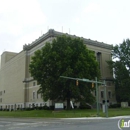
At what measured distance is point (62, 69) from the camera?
5081 cm

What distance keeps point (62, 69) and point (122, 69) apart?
29.6m

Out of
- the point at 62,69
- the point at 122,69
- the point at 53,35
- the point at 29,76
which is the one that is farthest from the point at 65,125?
the point at 29,76

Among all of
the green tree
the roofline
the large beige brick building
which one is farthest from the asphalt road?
the roofline

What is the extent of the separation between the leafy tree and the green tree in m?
22.7

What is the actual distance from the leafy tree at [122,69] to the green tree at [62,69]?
22726 mm

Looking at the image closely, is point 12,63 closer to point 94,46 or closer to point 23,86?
point 23,86

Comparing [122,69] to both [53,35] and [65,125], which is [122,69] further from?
[65,125]

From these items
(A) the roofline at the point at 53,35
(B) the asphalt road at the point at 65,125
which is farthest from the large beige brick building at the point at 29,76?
(B) the asphalt road at the point at 65,125

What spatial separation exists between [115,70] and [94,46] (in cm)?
1090

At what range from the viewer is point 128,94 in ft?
234

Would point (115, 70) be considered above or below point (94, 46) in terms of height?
below

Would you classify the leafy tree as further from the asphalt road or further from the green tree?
the asphalt road

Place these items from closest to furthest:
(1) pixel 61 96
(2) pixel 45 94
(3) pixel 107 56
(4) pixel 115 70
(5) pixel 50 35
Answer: (2) pixel 45 94
(1) pixel 61 96
(5) pixel 50 35
(4) pixel 115 70
(3) pixel 107 56

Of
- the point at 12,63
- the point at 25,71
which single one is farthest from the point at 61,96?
the point at 12,63
